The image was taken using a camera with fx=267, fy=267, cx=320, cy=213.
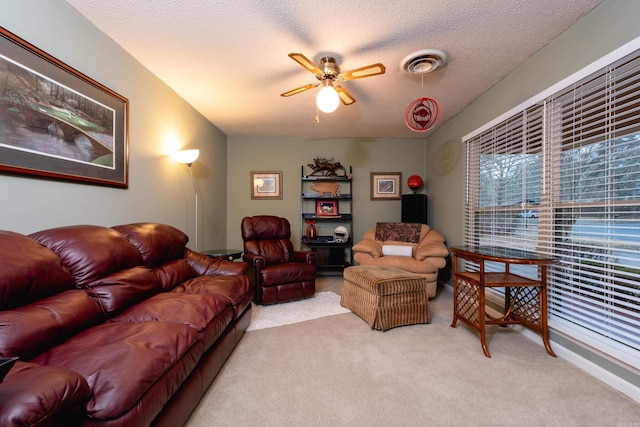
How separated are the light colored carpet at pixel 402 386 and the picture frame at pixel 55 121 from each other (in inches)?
68.8

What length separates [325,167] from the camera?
4785 mm

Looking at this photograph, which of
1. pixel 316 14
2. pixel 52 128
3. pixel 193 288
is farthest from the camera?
pixel 193 288

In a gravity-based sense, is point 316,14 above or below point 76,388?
above

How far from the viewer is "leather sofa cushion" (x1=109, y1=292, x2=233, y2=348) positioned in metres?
1.50

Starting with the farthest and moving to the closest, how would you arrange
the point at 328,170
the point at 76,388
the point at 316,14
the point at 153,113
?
the point at 328,170 < the point at 153,113 < the point at 316,14 < the point at 76,388

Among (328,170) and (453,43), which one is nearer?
(453,43)

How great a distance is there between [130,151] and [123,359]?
2026 millimetres

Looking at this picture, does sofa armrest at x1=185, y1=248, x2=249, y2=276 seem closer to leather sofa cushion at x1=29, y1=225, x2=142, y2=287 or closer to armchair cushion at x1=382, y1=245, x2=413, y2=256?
leather sofa cushion at x1=29, y1=225, x2=142, y2=287

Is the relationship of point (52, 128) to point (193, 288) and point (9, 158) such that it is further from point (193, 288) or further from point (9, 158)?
point (193, 288)

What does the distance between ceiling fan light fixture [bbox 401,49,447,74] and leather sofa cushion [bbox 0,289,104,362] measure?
9.43ft

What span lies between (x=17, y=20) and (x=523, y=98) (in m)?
3.72

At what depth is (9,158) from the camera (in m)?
1.50

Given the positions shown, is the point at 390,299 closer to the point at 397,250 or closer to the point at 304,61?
the point at 397,250

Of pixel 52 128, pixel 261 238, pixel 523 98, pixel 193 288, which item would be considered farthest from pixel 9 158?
pixel 523 98
